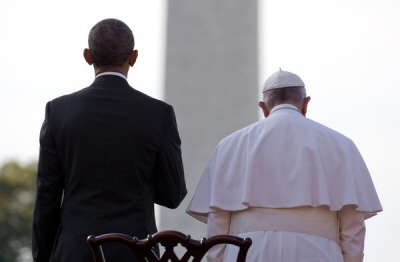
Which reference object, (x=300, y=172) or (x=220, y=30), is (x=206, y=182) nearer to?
(x=300, y=172)

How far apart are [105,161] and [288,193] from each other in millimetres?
1026

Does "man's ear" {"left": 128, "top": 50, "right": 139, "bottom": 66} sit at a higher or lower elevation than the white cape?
higher

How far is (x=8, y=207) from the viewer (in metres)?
44.2

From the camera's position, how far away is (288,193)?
647 centimetres

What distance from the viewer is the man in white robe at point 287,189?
6445 millimetres

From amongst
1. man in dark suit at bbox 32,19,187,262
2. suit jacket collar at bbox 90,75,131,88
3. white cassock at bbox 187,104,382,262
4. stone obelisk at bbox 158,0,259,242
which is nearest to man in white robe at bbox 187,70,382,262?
white cassock at bbox 187,104,382,262

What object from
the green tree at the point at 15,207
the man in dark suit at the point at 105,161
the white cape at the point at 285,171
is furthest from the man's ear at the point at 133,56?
the green tree at the point at 15,207

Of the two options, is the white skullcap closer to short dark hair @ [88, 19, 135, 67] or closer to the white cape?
the white cape

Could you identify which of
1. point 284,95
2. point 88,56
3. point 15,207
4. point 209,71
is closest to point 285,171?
point 284,95

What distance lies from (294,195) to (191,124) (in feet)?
36.9

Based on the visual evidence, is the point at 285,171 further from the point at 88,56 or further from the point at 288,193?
the point at 88,56

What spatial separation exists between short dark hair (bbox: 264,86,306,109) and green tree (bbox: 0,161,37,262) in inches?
1415

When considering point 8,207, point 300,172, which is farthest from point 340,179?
point 8,207

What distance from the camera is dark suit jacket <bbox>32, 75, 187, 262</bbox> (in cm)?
579
